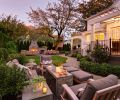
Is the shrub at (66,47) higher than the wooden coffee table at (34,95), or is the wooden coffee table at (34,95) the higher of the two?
the shrub at (66,47)

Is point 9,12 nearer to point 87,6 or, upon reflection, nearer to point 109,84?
point 87,6

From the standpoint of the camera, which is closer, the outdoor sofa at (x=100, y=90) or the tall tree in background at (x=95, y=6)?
the outdoor sofa at (x=100, y=90)

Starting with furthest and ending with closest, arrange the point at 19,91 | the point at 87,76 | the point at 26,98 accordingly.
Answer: the point at 87,76 → the point at 19,91 → the point at 26,98

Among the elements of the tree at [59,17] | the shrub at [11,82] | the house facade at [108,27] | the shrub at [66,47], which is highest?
the tree at [59,17]

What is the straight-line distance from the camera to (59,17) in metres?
30.3

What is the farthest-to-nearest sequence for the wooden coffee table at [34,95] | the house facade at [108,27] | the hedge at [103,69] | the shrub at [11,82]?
1. the house facade at [108,27]
2. the hedge at [103,69]
3. the shrub at [11,82]
4. the wooden coffee table at [34,95]

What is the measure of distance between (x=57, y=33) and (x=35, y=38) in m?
4.58

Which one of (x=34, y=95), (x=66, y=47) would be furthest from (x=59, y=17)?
(x=34, y=95)

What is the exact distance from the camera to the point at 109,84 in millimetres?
3752

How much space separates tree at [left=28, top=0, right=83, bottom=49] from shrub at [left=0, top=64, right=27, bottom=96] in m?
25.5

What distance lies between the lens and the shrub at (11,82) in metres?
4.58

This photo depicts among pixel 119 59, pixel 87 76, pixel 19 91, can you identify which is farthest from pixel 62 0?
pixel 19 91

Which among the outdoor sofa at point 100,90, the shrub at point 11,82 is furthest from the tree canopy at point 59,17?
the outdoor sofa at point 100,90

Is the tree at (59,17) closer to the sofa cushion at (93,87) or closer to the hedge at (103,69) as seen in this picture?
the hedge at (103,69)
